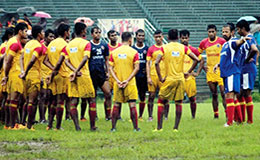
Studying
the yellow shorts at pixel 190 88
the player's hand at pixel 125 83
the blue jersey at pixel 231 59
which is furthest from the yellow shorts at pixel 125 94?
the yellow shorts at pixel 190 88

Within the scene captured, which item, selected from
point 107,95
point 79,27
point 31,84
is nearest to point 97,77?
point 79,27

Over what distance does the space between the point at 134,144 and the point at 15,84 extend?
3.92 m

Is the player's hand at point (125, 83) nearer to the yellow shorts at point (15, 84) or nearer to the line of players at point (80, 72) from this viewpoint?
the line of players at point (80, 72)

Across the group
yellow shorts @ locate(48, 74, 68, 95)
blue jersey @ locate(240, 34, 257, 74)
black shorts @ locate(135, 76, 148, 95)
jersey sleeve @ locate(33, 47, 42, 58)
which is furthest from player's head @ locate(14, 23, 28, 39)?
blue jersey @ locate(240, 34, 257, 74)

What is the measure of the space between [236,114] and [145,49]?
3680 mm

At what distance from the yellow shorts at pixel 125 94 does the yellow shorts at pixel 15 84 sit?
215 centimetres

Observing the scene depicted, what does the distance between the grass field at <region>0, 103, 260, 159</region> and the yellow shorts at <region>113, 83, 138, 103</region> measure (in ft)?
2.86

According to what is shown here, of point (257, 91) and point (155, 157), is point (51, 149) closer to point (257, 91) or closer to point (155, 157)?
point (155, 157)

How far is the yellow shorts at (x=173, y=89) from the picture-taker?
12.5 m

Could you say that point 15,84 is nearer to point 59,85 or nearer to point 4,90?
Answer: point 59,85

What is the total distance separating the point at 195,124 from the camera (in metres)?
14.9

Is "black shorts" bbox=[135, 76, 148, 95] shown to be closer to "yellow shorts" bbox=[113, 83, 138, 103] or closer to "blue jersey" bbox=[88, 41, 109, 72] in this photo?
"blue jersey" bbox=[88, 41, 109, 72]

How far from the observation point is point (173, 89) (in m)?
12.5

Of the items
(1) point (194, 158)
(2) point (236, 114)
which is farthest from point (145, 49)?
(1) point (194, 158)
